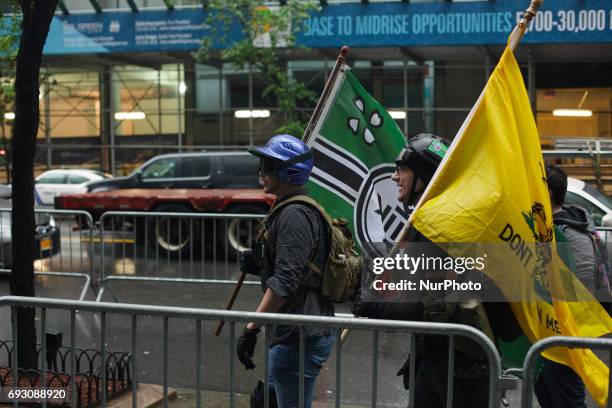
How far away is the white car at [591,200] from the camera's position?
948 cm

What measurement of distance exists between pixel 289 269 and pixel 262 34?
17.5m

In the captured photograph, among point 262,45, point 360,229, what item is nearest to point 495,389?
point 360,229

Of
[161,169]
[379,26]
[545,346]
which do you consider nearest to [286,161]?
[545,346]

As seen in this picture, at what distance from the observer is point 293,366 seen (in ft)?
13.1

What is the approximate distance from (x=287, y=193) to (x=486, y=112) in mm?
1070

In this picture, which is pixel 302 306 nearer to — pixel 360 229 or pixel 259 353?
pixel 360 229

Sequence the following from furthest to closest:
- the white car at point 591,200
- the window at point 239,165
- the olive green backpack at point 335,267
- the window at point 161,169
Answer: the window at point 161,169 < the window at point 239,165 < the white car at point 591,200 < the olive green backpack at point 335,267

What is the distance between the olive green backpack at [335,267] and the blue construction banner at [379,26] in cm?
1729

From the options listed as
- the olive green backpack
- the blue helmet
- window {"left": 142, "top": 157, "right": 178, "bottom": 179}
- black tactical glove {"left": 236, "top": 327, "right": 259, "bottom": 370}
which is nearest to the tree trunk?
black tactical glove {"left": 236, "top": 327, "right": 259, "bottom": 370}

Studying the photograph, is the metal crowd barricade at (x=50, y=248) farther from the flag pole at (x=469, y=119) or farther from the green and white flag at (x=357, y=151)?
the flag pole at (x=469, y=119)

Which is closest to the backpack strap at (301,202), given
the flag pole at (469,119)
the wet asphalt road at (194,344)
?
the flag pole at (469,119)

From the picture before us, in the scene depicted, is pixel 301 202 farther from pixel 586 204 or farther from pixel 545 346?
pixel 586 204

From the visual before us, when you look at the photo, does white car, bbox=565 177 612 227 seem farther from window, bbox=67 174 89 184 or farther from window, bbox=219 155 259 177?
window, bbox=67 174 89 184

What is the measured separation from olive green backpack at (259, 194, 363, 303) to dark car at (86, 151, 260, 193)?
1066 cm
